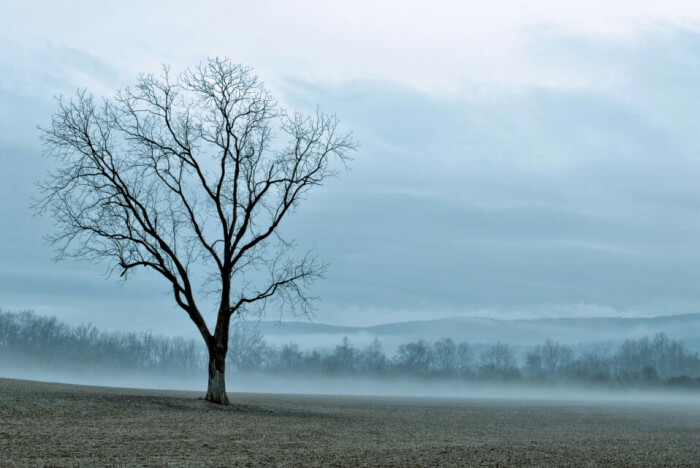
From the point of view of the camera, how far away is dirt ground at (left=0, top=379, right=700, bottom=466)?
19953 millimetres

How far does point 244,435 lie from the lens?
84.9 feet

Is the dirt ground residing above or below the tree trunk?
below

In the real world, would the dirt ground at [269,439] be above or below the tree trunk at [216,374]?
below

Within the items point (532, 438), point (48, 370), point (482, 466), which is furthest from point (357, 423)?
point (48, 370)

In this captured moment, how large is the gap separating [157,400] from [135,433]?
12039 millimetres

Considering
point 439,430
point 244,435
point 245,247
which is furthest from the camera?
point 245,247

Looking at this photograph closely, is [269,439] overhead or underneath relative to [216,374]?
underneath

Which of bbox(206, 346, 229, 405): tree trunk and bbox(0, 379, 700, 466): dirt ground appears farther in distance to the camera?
bbox(206, 346, 229, 405): tree trunk

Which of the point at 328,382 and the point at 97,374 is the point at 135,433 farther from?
the point at 328,382

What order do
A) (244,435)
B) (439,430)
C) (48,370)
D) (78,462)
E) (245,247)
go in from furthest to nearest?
1. (48,370)
2. (245,247)
3. (439,430)
4. (244,435)
5. (78,462)

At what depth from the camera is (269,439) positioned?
2525 centimetres

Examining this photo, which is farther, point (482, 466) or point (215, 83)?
point (215, 83)

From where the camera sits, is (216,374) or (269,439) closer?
(269,439)

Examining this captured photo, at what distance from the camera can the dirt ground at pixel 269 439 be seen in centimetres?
1995
